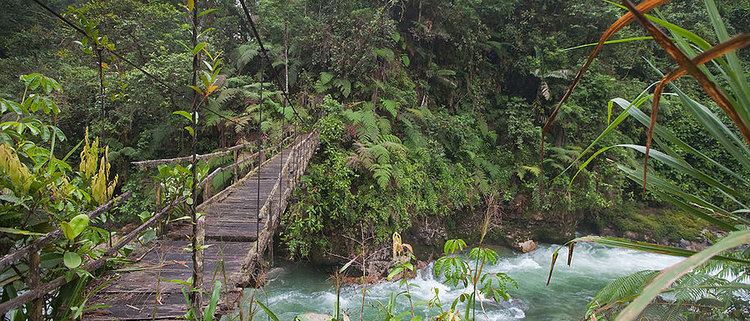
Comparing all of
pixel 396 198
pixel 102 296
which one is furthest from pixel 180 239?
pixel 396 198

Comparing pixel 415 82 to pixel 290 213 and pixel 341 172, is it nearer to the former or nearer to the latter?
pixel 341 172

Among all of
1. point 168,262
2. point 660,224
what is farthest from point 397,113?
point 168,262

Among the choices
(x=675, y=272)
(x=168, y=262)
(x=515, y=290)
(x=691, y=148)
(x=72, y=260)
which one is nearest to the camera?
(x=675, y=272)

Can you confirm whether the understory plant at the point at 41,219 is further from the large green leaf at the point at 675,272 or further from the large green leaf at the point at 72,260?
the large green leaf at the point at 675,272

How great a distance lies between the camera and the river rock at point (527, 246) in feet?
24.8

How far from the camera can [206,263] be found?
8.07 ft

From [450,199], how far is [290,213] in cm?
330

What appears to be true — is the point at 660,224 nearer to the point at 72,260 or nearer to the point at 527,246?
the point at 527,246

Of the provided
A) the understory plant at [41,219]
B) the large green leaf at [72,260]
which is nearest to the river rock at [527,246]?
the understory plant at [41,219]

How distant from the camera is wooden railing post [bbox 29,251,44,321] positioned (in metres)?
1.33

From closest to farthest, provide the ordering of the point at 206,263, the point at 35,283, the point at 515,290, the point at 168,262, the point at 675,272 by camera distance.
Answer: the point at 675,272 < the point at 35,283 < the point at 168,262 < the point at 206,263 < the point at 515,290

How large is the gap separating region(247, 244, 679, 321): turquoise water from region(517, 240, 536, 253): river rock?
130 mm

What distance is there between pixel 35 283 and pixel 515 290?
5.95 metres

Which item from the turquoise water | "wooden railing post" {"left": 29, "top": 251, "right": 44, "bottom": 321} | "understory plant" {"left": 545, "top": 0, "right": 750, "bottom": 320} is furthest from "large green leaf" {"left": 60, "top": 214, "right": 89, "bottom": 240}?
the turquoise water
